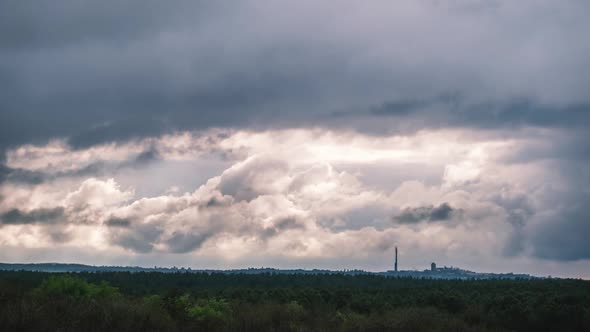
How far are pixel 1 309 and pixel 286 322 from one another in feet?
38.0

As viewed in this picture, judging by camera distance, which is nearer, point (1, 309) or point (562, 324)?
point (1, 309)

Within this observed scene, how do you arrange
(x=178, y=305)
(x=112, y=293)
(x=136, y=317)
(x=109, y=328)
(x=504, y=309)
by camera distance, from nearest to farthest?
(x=109, y=328) < (x=136, y=317) < (x=178, y=305) < (x=112, y=293) < (x=504, y=309)

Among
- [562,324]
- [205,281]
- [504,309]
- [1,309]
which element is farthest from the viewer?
[205,281]

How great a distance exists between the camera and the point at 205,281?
136 metres

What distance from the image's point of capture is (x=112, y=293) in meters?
29.5

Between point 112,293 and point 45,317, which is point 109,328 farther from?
point 112,293

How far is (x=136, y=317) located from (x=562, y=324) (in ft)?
91.4

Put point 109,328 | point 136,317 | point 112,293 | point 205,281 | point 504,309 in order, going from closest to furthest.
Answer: point 109,328 → point 136,317 → point 112,293 → point 504,309 → point 205,281

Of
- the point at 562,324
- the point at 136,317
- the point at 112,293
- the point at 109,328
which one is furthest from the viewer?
the point at 562,324

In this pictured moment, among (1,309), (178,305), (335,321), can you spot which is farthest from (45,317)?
(335,321)

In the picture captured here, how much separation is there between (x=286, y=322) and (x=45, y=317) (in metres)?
10.5

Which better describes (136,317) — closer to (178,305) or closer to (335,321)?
(178,305)

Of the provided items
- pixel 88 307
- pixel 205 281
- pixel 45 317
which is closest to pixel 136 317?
pixel 88 307

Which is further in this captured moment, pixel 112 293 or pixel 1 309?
pixel 112 293
